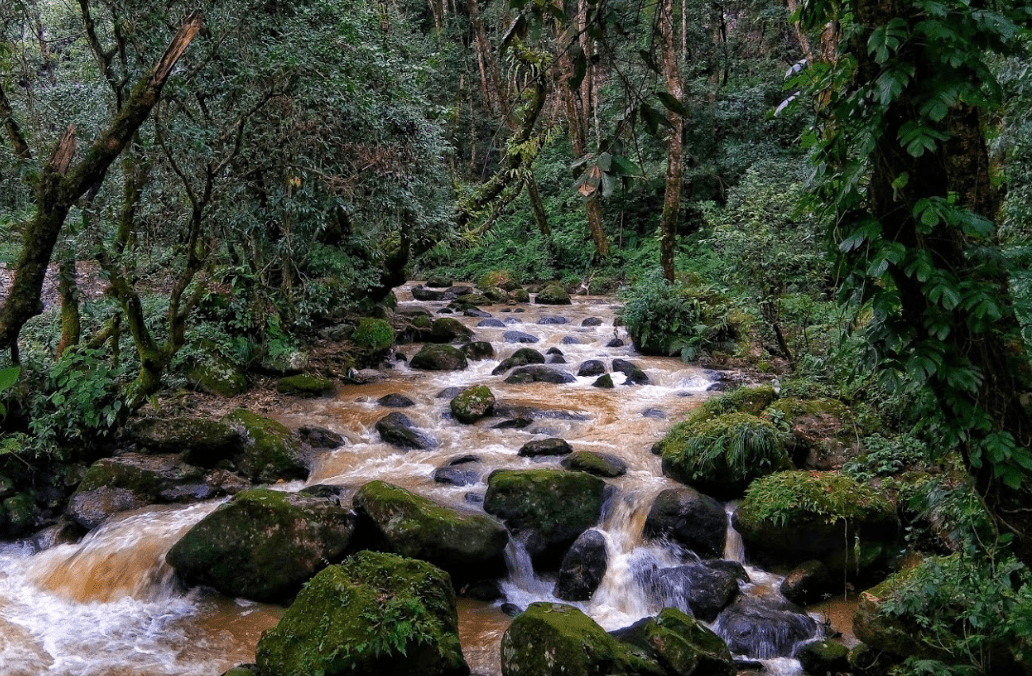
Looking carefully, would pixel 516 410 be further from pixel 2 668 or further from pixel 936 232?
pixel 936 232

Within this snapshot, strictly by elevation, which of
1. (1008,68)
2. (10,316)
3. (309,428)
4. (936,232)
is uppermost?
(1008,68)

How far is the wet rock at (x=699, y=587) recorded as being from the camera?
18.5 feet

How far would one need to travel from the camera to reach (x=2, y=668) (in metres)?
5.00

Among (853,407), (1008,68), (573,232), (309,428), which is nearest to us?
(1008,68)

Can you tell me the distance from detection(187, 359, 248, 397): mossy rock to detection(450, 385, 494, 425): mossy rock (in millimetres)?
3208

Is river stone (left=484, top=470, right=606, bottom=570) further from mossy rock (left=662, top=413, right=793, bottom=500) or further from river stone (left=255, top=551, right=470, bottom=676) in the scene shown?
river stone (left=255, top=551, right=470, bottom=676)

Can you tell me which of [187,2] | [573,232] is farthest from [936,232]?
[573,232]

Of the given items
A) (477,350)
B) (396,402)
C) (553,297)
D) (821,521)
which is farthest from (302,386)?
(553,297)

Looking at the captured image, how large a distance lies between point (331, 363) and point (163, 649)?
655 centimetres

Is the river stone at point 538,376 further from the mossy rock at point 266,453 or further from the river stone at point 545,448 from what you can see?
the mossy rock at point 266,453

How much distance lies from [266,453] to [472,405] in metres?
2.82

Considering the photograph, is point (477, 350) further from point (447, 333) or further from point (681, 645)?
point (681, 645)

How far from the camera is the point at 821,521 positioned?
19.3ft

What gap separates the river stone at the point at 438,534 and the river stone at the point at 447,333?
7.65 metres
